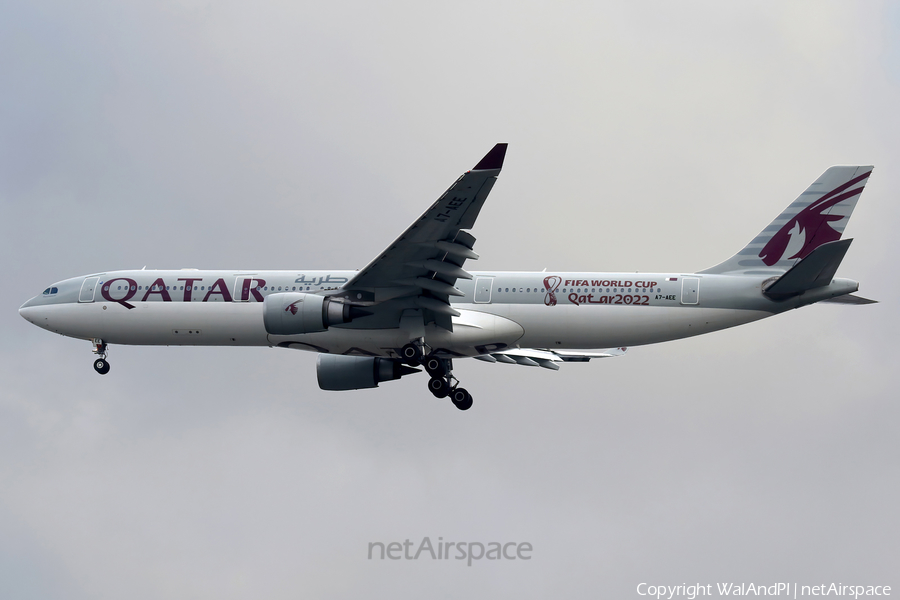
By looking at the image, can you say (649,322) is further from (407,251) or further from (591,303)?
(407,251)

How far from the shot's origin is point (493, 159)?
28.0 metres

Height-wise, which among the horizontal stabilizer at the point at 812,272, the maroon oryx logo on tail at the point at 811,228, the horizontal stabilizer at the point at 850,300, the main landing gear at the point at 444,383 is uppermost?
the maroon oryx logo on tail at the point at 811,228

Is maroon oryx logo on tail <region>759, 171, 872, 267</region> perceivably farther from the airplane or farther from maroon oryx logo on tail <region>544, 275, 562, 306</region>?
maroon oryx logo on tail <region>544, 275, 562, 306</region>

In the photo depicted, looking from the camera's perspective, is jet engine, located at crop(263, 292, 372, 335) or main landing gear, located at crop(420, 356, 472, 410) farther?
main landing gear, located at crop(420, 356, 472, 410)

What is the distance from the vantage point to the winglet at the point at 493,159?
1094 inches

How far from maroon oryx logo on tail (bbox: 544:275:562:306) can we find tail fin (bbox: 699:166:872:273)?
5.89m

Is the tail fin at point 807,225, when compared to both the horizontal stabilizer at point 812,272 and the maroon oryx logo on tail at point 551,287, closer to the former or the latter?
the horizontal stabilizer at point 812,272

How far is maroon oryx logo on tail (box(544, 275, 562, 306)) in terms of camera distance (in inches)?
1443

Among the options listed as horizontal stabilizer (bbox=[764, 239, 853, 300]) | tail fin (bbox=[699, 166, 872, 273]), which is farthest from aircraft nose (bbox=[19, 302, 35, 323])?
horizontal stabilizer (bbox=[764, 239, 853, 300])

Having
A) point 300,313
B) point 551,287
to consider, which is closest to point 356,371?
point 300,313

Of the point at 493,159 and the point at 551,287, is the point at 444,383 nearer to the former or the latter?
the point at 551,287

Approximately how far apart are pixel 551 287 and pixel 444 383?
561 cm

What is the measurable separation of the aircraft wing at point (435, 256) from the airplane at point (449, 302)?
0.20 feet

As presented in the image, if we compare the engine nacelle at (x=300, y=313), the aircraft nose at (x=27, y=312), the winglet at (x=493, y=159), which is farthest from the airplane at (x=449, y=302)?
the winglet at (x=493, y=159)
